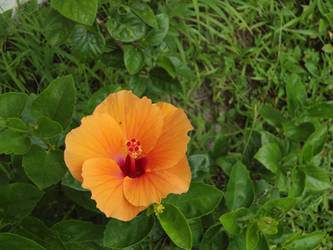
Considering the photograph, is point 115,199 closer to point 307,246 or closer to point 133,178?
point 133,178

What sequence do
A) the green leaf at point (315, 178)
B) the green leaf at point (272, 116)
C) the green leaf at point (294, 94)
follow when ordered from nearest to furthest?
the green leaf at point (315, 178) → the green leaf at point (294, 94) → the green leaf at point (272, 116)

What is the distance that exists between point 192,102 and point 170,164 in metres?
1.56

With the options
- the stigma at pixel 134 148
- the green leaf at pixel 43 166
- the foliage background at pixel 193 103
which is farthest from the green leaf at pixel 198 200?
the green leaf at pixel 43 166

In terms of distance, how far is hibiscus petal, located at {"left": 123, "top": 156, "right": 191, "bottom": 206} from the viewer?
4.17ft

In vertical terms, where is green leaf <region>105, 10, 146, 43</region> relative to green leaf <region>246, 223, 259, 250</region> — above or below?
above

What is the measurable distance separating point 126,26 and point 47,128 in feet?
2.29

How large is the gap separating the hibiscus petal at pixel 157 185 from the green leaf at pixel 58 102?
0.38 metres

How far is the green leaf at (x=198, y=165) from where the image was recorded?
1.92 metres

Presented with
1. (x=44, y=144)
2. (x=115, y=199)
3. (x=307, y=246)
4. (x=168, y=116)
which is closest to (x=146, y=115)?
(x=168, y=116)

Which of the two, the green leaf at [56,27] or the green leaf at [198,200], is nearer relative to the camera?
the green leaf at [198,200]

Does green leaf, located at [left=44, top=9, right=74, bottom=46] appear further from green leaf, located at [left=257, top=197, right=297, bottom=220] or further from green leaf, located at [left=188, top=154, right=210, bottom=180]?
green leaf, located at [left=257, top=197, right=297, bottom=220]

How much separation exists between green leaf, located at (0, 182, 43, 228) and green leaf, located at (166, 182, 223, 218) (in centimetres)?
60

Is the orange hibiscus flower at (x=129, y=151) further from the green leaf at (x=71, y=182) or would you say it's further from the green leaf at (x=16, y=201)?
the green leaf at (x=16, y=201)

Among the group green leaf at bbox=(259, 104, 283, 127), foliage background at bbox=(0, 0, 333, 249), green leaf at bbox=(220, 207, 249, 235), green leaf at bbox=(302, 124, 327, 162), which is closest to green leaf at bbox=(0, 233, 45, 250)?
foliage background at bbox=(0, 0, 333, 249)
